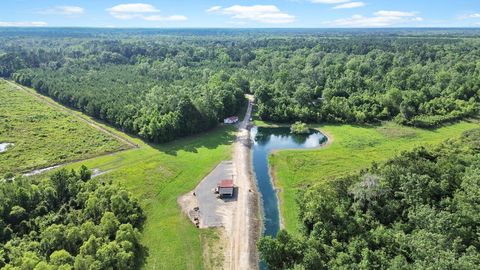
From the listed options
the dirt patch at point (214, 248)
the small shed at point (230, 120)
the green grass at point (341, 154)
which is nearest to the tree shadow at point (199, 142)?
the small shed at point (230, 120)

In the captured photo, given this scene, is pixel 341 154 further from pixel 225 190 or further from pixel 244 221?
pixel 244 221

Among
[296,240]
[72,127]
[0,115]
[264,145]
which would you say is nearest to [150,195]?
[296,240]

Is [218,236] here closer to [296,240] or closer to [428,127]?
[296,240]

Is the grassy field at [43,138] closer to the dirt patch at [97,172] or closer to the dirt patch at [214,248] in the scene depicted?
the dirt patch at [97,172]

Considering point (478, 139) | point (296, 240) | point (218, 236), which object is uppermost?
point (478, 139)

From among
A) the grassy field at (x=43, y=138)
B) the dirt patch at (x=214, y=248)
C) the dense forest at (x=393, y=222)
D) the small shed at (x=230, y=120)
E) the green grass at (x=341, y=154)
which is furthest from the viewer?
the small shed at (x=230, y=120)

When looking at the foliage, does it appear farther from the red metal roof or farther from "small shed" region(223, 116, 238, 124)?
the red metal roof

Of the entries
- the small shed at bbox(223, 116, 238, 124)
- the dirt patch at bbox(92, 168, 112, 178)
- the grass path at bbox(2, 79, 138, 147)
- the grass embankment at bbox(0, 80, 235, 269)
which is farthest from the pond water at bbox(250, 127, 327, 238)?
the dirt patch at bbox(92, 168, 112, 178)
